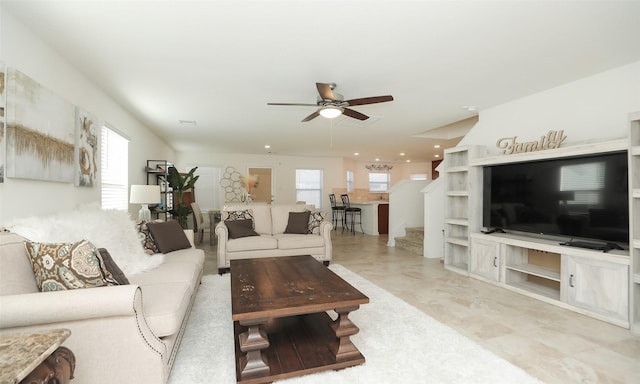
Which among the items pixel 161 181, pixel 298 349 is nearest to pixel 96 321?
pixel 298 349

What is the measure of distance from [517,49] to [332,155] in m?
7.31

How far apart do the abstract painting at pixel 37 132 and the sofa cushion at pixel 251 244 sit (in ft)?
6.65

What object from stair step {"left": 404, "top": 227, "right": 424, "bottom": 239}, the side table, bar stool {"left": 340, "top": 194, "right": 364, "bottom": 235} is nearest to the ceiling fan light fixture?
the side table

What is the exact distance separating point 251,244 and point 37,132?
2.62 metres

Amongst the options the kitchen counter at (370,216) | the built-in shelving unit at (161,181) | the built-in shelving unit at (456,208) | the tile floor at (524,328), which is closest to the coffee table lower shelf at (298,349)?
the tile floor at (524,328)

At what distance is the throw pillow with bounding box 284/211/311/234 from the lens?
4839 mm

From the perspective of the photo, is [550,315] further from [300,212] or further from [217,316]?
[300,212]

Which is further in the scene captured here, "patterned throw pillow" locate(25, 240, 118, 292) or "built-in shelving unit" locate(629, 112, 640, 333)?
"built-in shelving unit" locate(629, 112, 640, 333)

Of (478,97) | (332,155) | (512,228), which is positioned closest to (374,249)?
(512,228)

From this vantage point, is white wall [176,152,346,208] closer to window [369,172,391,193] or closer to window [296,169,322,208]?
window [296,169,322,208]

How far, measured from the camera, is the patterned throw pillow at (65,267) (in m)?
1.57

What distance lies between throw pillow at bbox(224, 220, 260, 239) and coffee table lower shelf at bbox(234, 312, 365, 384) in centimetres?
219

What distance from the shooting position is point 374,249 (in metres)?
6.01

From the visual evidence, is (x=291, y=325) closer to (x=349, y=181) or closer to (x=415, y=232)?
(x=415, y=232)
